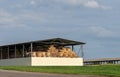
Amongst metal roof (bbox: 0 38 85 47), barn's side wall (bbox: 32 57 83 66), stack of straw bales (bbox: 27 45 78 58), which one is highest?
metal roof (bbox: 0 38 85 47)

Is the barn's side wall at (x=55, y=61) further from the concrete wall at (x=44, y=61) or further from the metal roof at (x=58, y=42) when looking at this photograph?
the metal roof at (x=58, y=42)

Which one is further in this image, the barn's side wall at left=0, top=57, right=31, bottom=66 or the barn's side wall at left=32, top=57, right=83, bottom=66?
the barn's side wall at left=0, top=57, right=31, bottom=66

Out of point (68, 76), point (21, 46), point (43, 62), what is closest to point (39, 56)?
point (43, 62)

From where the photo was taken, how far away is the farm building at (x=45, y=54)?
56656mm

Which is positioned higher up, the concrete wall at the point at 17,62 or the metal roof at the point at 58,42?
the metal roof at the point at 58,42

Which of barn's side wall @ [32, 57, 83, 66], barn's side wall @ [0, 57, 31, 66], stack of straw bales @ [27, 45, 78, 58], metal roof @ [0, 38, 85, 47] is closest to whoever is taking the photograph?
barn's side wall @ [32, 57, 83, 66]

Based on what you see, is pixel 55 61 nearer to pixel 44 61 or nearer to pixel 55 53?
pixel 55 53

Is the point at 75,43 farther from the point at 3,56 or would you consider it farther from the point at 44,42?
the point at 3,56

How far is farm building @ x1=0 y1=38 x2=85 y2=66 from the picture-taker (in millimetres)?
56656

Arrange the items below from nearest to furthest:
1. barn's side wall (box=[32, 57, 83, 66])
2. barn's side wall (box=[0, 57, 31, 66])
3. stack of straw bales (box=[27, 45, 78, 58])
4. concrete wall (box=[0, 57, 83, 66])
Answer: concrete wall (box=[0, 57, 83, 66])
barn's side wall (box=[32, 57, 83, 66])
barn's side wall (box=[0, 57, 31, 66])
stack of straw bales (box=[27, 45, 78, 58])

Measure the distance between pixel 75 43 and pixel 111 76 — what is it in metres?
35.1

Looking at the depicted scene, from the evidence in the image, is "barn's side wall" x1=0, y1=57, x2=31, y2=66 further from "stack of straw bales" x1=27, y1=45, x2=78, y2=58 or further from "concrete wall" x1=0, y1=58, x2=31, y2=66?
"stack of straw bales" x1=27, y1=45, x2=78, y2=58

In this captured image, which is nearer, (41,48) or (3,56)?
(41,48)

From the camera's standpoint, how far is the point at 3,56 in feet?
211
